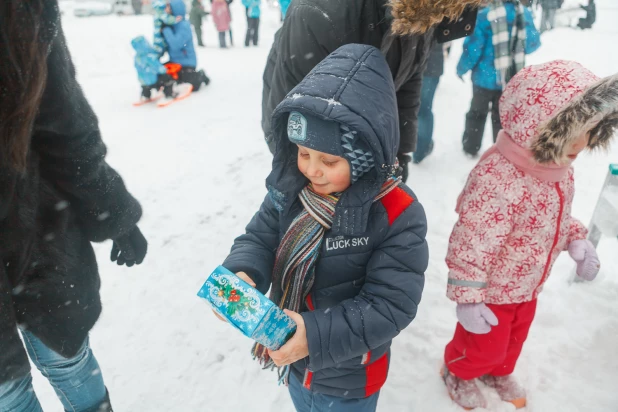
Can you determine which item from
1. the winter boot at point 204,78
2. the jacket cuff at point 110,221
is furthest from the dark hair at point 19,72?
the winter boot at point 204,78

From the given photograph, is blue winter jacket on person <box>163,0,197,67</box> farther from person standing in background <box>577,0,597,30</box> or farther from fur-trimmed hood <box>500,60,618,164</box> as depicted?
person standing in background <box>577,0,597,30</box>

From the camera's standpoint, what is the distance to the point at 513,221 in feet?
5.84

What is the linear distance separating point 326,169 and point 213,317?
6.21 ft

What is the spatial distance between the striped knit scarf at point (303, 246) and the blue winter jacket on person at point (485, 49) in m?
3.11

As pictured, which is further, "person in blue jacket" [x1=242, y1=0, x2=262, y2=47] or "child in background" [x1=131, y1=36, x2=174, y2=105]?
"person in blue jacket" [x1=242, y1=0, x2=262, y2=47]

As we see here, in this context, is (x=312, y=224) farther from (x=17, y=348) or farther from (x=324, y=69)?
(x=17, y=348)

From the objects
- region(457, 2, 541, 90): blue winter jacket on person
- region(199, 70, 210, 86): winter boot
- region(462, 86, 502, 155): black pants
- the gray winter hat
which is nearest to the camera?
the gray winter hat

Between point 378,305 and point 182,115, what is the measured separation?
6218 mm

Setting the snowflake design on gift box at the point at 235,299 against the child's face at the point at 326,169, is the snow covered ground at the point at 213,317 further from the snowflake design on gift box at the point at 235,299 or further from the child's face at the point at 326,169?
the child's face at the point at 326,169

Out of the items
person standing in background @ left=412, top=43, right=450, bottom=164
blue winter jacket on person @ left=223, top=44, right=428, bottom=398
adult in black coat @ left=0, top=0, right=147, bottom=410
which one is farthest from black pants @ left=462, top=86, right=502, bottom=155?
adult in black coat @ left=0, top=0, right=147, bottom=410

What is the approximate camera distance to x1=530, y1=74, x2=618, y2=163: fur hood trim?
144cm

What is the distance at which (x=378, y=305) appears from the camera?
1343 mm

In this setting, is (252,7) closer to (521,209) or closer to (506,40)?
(506,40)

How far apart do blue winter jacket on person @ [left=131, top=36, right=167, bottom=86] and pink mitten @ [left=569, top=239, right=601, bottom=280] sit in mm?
7106
